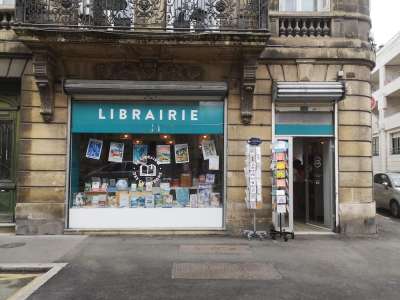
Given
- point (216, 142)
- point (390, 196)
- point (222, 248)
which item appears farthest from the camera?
point (390, 196)

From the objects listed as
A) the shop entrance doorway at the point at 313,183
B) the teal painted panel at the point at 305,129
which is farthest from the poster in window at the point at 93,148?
the shop entrance doorway at the point at 313,183

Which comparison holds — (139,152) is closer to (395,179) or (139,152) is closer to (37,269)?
(37,269)

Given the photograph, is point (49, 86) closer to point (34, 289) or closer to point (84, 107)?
point (84, 107)

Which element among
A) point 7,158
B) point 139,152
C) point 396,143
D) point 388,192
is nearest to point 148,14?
point 139,152

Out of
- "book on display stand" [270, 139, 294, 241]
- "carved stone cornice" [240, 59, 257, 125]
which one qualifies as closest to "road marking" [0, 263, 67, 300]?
"book on display stand" [270, 139, 294, 241]

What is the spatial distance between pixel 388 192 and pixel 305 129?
673cm

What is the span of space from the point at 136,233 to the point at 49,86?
3.91 meters

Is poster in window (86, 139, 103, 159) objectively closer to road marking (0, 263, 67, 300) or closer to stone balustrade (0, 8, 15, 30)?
stone balustrade (0, 8, 15, 30)

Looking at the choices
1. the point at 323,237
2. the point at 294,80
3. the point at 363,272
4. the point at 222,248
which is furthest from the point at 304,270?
the point at 294,80

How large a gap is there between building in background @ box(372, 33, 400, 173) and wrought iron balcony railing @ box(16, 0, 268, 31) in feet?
83.8

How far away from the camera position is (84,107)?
9641 mm

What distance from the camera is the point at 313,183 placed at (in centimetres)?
1090

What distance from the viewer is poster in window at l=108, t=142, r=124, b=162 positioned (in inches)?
389

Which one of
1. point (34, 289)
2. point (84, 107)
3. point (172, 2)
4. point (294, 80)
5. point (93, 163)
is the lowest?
point (34, 289)
